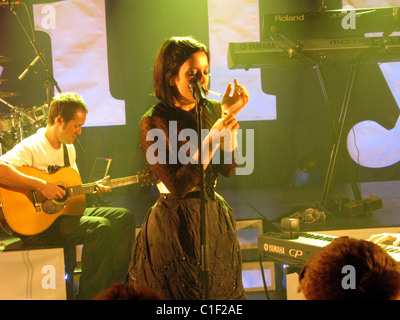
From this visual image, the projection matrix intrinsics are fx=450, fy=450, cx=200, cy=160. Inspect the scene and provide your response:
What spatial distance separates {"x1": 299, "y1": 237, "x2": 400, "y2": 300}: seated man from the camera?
1060 mm

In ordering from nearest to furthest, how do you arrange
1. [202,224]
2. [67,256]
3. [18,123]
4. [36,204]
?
[202,224] < [36,204] < [67,256] < [18,123]

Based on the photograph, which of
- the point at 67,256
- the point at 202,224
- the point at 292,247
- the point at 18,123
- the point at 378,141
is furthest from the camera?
the point at 378,141

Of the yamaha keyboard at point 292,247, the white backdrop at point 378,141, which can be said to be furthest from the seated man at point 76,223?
the white backdrop at point 378,141

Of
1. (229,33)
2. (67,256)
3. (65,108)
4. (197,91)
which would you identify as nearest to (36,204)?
(67,256)

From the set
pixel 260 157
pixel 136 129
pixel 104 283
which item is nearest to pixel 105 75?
pixel 136 129

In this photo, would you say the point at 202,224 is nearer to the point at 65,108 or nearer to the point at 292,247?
the point at 292,247

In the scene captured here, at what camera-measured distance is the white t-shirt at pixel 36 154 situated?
339 cm

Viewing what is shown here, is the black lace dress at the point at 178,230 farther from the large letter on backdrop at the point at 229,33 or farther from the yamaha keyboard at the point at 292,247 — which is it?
the large letter on backdrop at the point at 229,33

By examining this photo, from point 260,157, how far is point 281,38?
2.49 m

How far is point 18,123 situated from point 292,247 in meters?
3.70

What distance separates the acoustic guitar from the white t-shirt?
0.07 meters

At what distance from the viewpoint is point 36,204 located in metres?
3.37

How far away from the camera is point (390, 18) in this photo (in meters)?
3.79

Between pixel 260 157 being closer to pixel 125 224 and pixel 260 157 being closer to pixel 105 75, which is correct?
pixel 105 75
